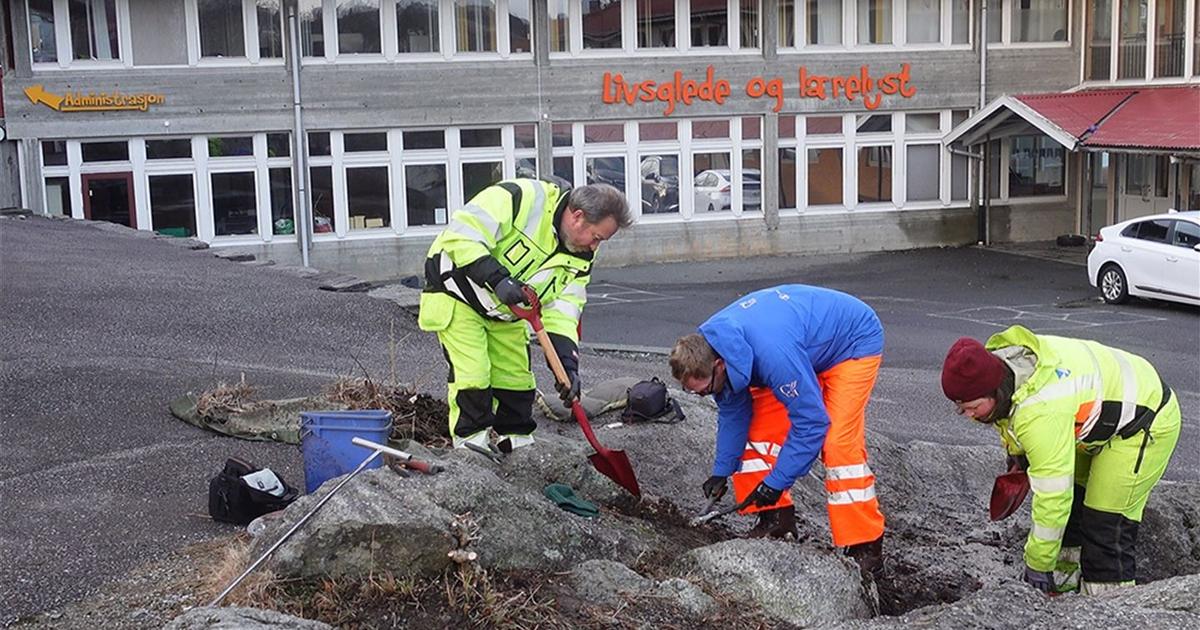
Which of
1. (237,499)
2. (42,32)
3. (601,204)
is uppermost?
(42,32)

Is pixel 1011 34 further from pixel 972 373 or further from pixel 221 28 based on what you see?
pixel 972 373

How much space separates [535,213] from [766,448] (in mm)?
1579

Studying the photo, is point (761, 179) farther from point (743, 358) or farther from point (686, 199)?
point (743, 358)

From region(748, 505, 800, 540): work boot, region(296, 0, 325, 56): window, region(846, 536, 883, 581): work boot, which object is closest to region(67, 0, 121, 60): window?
region(296, 0, 325, 56): window

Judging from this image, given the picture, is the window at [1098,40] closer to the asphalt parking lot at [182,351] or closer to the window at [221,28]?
the asphalt parking lot at [182,351]

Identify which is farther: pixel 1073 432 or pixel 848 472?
pixel 848 472

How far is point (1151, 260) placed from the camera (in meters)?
19.1

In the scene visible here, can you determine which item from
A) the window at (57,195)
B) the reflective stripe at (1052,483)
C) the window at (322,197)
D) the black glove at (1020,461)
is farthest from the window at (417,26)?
the reflective stripe at (1052,483)

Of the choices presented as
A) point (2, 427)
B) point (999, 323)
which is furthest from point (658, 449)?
point (999, 323)

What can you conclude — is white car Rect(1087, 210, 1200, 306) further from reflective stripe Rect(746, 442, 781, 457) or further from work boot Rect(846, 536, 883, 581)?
work boot Rect(846, 536, 883, 581)

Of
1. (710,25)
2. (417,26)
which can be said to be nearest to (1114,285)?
(710,25)

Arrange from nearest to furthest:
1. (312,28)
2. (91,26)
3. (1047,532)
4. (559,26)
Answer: (1047,532), (91,26), (312,28), (559,26)

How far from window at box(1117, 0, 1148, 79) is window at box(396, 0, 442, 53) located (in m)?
14.0

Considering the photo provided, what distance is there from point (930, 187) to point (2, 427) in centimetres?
2389
